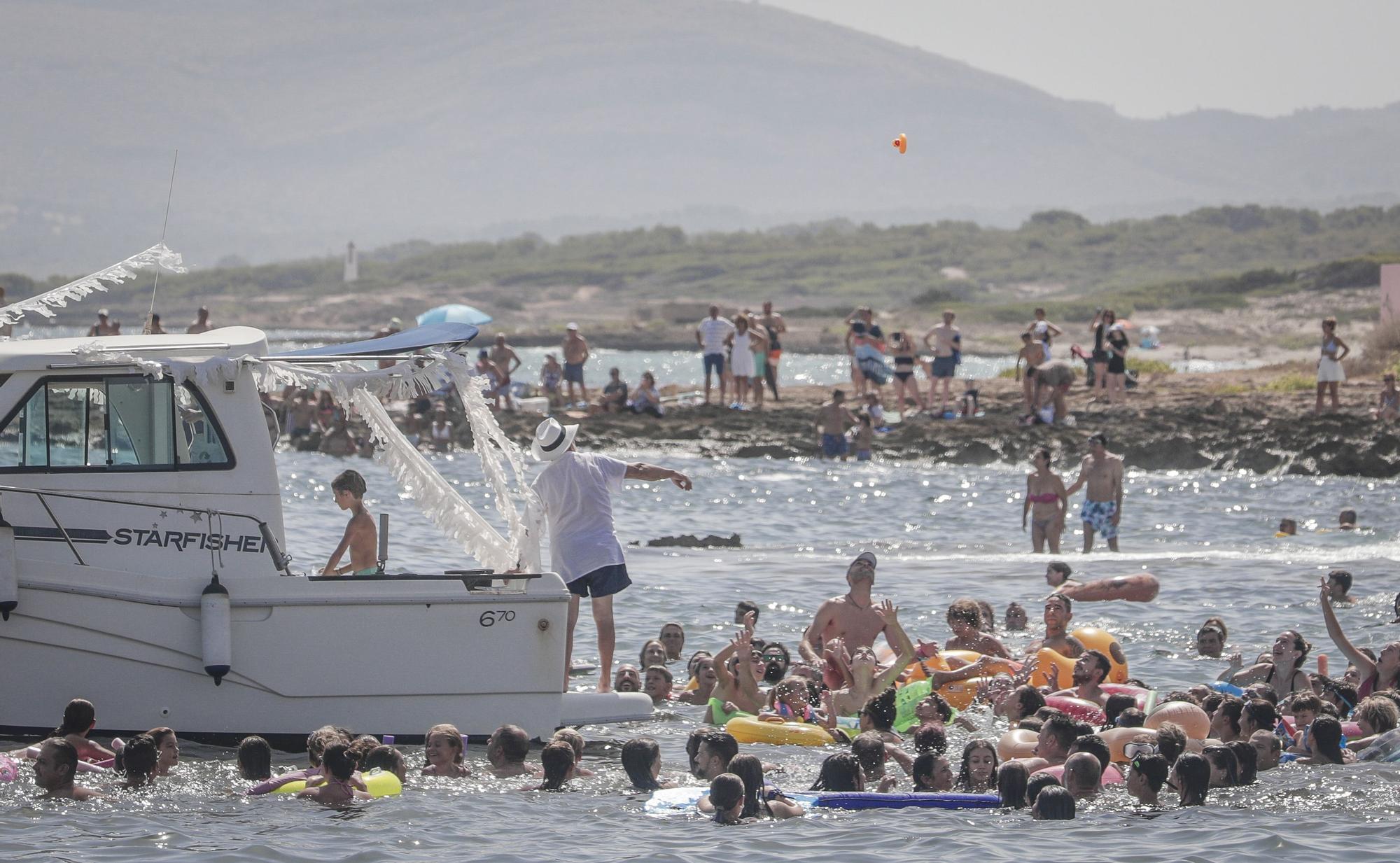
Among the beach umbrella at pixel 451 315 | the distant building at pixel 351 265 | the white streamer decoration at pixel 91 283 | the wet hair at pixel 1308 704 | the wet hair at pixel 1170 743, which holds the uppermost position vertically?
the distant building at pixel 351 265

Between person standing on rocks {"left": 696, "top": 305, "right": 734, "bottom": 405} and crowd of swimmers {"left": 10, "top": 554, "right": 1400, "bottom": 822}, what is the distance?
2026cm

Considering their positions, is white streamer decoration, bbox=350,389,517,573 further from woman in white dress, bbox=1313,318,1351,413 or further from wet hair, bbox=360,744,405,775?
woman in white dress, bbox=1313,318,1351,413

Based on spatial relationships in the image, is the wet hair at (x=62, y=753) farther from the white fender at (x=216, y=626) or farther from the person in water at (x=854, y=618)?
the person in water at (x=854, y=618)

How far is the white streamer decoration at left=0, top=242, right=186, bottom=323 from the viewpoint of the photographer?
37.6 ft

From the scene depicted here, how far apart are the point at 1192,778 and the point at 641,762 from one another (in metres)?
3.37

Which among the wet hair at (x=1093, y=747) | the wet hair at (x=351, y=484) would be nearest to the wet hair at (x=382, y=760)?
the wet hair at (x=351, y=484)

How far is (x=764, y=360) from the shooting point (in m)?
35.3

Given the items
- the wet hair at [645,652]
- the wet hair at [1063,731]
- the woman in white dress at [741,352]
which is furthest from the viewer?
the woman in white dress at [741,352]

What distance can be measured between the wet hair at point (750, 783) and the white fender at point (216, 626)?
10.7 feet

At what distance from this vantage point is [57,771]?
977 cm

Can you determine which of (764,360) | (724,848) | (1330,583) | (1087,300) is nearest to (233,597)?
(724,848)

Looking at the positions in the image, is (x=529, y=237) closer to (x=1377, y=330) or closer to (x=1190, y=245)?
(x=1190, y=245)

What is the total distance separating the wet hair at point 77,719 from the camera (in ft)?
33.4

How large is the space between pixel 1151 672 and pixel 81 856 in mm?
9236
